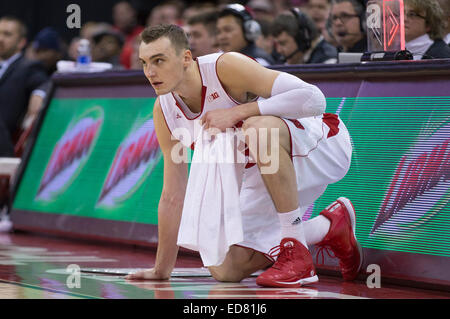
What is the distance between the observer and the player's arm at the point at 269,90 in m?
3.83

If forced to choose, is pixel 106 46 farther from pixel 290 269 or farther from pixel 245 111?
pixel 290 269

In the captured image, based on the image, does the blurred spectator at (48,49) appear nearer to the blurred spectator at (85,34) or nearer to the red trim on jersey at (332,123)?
the blurred spectator at (85,34)

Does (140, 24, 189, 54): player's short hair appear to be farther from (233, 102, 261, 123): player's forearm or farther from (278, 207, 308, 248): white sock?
(278, 207, 308, 248): white sock

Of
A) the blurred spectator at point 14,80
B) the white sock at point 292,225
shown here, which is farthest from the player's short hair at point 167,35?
the blurred spectator at point 14,80

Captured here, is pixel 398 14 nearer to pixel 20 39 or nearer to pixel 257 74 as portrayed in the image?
pixel 257 74

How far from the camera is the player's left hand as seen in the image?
3.87 m

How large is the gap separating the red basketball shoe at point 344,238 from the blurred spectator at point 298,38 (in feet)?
7.86

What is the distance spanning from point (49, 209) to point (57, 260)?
1.51 meters

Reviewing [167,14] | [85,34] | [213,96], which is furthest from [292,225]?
[85,34]

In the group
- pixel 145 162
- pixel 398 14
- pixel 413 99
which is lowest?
pixel 145 162

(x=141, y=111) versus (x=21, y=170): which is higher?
(x=141, y=111)

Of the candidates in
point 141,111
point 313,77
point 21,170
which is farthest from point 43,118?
point 313,77

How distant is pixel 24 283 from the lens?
12.9ft

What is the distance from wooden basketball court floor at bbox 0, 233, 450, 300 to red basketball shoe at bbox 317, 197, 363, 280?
9cm
